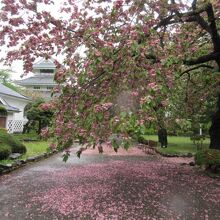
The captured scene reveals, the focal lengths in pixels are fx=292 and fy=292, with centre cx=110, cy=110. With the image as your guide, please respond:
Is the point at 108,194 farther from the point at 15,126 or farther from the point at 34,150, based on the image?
the point at 15,126

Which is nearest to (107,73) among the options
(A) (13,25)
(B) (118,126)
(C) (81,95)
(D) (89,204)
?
(C) (81,95)

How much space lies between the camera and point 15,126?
93.1 feet

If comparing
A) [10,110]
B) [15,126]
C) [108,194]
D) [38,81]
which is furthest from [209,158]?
[38,81]

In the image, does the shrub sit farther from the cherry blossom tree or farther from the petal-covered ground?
the cherry blossom tree

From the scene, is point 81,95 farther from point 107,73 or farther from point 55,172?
point 55,172

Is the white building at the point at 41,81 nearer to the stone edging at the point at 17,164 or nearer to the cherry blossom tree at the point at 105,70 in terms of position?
the stone edging at the point at 17,164

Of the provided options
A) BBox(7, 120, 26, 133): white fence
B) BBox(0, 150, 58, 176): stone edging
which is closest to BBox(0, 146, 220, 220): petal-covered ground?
BBox(0, 150, 58, 176): stone edging

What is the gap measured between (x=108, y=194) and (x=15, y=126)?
73.8 ft

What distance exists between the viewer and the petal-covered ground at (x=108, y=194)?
6305 mm

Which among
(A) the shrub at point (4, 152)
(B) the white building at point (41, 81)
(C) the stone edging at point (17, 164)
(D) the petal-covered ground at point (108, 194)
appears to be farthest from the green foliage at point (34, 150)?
(B) the white building at point (41, 81)

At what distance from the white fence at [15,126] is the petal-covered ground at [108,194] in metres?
15.9

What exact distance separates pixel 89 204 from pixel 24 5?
5447 mm

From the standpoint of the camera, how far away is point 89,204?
272 inches

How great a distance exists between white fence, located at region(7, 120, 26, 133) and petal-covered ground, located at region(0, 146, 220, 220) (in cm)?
1590
